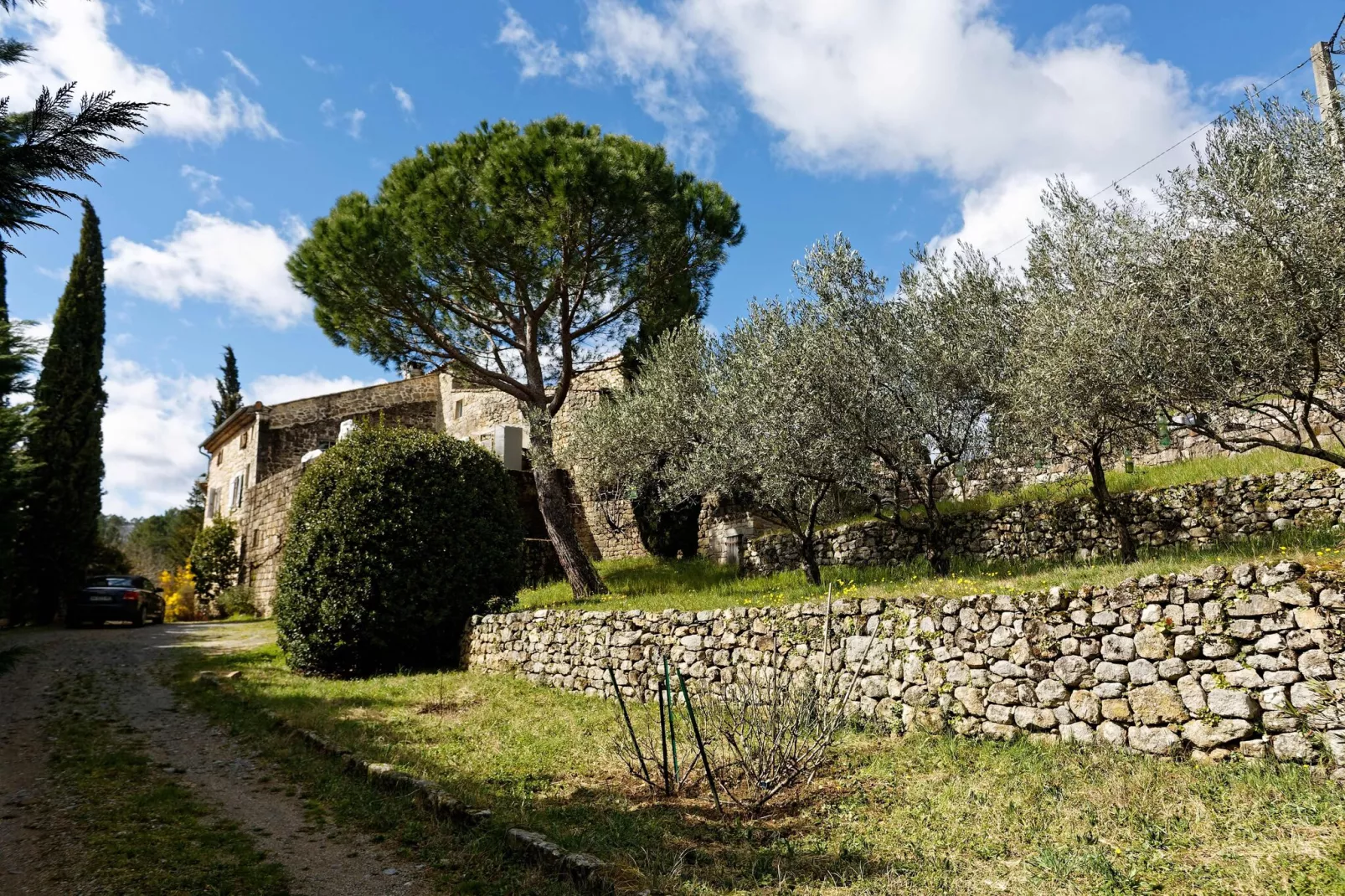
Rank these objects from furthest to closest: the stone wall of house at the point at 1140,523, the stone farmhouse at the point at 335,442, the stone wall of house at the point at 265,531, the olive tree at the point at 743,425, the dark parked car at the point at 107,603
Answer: the stone wall of house at the point at 265,531 → the stone farmhouse at the point at 335,442 → the dark parked car at the point at 107,603 → the olive tree at the point at 743,425 → the stone wall of house at the point at 1140,523

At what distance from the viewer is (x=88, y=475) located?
71.9 feet

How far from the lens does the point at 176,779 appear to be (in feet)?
23.5

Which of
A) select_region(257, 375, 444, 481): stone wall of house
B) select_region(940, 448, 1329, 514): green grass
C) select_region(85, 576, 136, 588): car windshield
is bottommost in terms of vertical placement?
select_region(85, 576, 136, 588): car windshield

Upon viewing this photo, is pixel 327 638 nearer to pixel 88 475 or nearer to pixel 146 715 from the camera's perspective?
pixel 146 715

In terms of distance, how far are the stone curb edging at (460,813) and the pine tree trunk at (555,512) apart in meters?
6.62

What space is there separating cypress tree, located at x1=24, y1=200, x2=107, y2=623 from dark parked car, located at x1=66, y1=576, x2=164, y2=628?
3.63 feet

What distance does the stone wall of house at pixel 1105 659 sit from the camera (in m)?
5.63

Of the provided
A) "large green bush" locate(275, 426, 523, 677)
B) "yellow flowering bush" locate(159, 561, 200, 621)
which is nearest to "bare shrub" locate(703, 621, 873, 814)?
"large green bush" locate(275, 426, 523, 677)

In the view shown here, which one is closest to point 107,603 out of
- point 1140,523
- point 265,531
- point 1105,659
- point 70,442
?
point 265,531

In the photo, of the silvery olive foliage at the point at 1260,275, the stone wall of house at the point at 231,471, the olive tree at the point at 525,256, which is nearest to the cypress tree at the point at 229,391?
the stone wall of house at the point at 231,471

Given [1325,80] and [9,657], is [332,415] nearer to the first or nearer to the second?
[9,657]

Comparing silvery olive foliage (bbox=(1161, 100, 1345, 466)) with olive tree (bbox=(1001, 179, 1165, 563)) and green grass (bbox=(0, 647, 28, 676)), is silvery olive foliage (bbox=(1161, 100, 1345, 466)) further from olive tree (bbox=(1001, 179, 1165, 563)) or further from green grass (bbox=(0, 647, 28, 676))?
green grass (bbox=(0, 647, 28, 676))

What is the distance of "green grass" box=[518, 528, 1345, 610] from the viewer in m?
7.44

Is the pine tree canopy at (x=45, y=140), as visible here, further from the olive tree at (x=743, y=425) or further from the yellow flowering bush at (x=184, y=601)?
the yellow flowering bush at (x=184, y=601)
